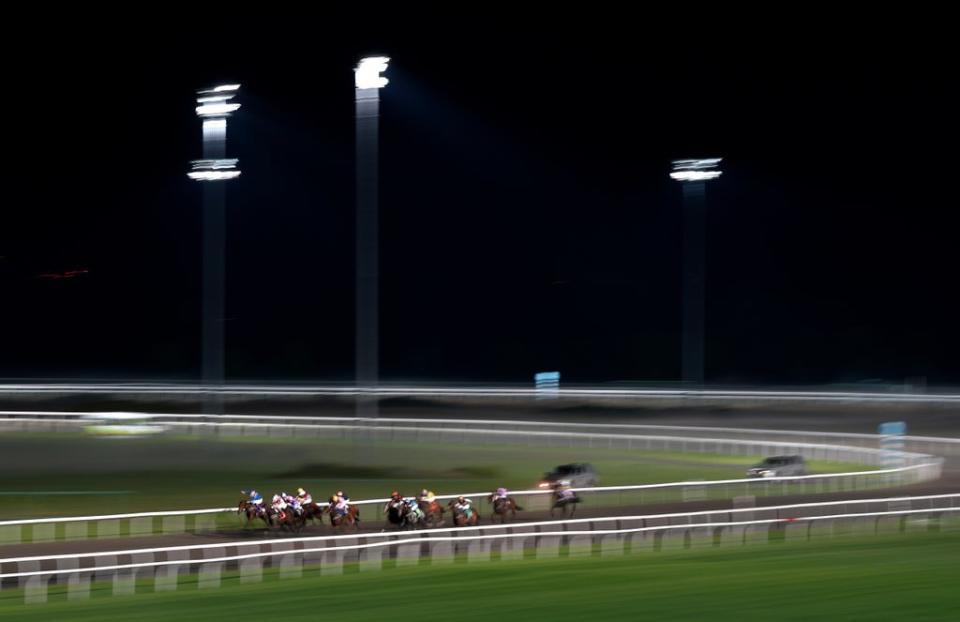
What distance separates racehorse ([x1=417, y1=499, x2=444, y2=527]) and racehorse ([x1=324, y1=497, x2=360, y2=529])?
86 centimetres

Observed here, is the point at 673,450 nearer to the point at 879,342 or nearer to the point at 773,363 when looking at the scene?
the point at 773,363

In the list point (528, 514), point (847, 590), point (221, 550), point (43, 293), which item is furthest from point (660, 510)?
point (43, 293)

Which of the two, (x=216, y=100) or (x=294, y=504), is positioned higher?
(x=216, y=100)

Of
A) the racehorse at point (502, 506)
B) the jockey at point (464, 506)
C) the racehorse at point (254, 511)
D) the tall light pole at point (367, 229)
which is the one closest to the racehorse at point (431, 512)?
the jockey at point (464, 506)

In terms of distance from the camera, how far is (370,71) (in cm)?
2855

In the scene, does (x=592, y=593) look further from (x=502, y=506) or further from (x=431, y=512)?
(x=502, y=506)

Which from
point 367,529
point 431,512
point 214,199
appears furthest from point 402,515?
point 214,199

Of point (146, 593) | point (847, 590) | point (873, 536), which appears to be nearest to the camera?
point (847, 590)

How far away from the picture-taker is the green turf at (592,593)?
9.16m

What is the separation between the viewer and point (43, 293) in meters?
66.8

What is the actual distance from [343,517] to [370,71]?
46.0 ft

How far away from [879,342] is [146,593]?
5382 cm

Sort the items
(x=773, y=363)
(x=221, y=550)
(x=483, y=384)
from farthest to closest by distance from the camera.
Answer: (x=773, y=363), (x=483, y=384), (x=221, y=550)

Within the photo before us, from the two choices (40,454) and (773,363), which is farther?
(773,363)
